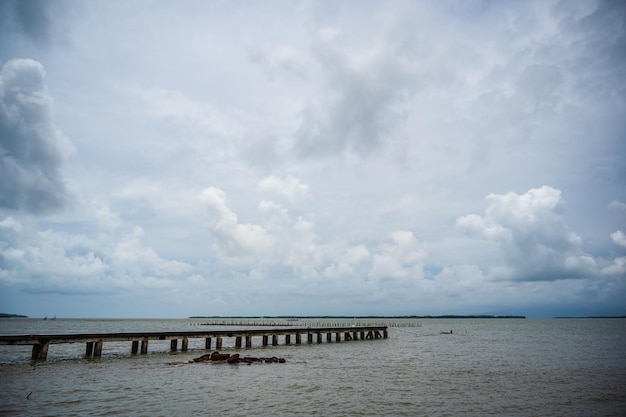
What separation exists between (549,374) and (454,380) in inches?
294

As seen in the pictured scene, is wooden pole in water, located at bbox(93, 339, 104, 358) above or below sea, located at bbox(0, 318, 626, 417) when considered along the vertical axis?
above

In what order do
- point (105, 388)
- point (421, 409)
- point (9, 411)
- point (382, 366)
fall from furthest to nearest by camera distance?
point (382, 366) < point (105, 388) < point (421, 409) < point (9, 411)

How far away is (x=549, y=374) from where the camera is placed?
26.5 metres

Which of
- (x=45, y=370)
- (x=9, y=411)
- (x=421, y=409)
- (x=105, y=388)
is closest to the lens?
(x=9, y=411)

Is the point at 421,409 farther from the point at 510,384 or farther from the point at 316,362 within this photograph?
the point at 316,362

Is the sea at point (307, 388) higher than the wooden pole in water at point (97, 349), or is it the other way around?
the wooden pole in water at point (97, 349)

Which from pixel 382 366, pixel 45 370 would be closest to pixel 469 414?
pixel 382 366

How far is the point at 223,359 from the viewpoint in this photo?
3072 centimetres

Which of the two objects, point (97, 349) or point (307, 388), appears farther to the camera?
point (97, 349)

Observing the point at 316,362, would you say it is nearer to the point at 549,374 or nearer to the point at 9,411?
the point at 549,374

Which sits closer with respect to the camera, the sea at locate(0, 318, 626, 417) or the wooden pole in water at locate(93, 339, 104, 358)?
the sea at locate(0, 318, 626, 417)

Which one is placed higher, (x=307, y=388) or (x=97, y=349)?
(x=97, y=349)

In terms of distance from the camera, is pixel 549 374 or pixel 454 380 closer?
pixel 454 380

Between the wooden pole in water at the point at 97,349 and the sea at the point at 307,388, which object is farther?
the wooden pole in water at the point at 97,349
